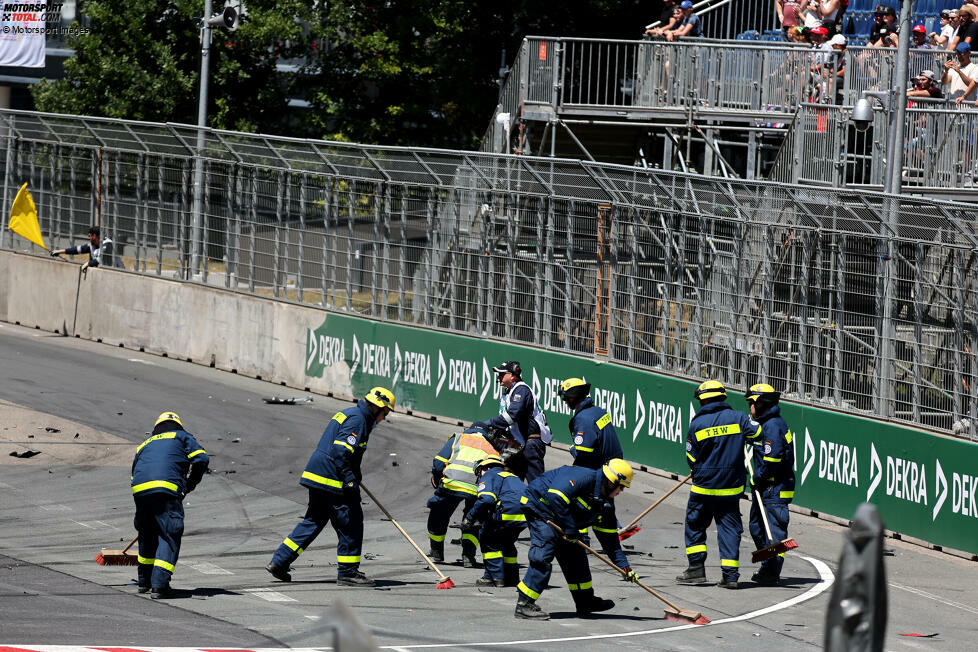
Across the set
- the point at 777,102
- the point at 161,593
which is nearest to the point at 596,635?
the point at 161,593

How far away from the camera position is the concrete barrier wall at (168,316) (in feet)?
73.2

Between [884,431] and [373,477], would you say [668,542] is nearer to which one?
[884,431]

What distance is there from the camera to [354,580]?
1174cm

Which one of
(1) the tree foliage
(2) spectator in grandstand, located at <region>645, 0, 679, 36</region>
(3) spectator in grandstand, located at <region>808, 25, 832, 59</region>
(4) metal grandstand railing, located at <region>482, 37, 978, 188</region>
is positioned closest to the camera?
(4) metal grandstand railing, located at <region>482, 37, 978, 188</region>

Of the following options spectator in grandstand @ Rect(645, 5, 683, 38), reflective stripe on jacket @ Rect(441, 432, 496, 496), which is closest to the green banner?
reflective stripe on jacket @ Rect(441, 432, 496, 496)

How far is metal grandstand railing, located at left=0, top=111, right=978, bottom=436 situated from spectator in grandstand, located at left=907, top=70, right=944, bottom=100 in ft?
13.7

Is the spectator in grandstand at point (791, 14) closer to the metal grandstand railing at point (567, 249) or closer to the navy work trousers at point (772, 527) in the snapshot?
the metal grandstand railing at point (567, 249)

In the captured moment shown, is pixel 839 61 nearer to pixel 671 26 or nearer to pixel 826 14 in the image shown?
pixel 826 14

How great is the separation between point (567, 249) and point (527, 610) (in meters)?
8.78

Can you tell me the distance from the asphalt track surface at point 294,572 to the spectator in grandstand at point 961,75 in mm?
6772

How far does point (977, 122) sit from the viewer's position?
56.8 ft

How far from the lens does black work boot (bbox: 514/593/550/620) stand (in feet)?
35.2

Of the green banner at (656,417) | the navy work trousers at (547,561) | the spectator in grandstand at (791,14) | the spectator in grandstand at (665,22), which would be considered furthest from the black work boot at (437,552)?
the spectator in grandstand at (665,22)

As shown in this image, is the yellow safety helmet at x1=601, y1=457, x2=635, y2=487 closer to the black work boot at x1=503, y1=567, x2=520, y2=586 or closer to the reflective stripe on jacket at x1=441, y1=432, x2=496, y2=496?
the black work boot at x1=503, y1=567, x2=520, y2=586
